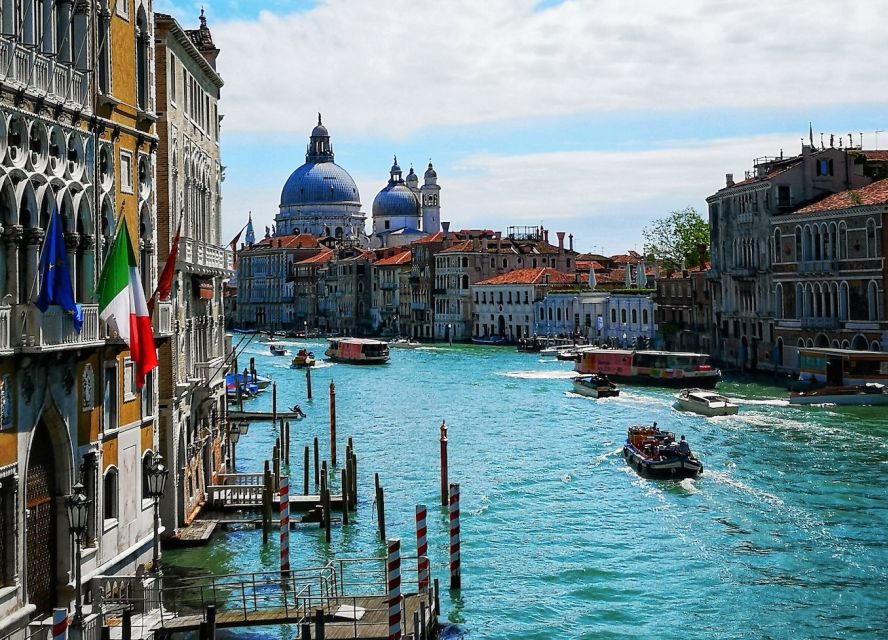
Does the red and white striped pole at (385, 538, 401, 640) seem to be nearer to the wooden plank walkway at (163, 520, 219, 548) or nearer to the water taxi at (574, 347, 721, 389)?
the wooden plank walkway at (163, 520, 219, 548)

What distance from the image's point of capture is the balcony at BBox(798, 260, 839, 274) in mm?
39625

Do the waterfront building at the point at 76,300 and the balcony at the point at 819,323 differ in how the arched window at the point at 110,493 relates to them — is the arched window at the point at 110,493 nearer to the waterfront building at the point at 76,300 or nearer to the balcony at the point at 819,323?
the waterfront building at the point at 76,300

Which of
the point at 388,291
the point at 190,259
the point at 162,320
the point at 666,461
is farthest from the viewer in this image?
the point at 388,291

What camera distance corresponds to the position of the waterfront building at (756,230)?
43906 mm

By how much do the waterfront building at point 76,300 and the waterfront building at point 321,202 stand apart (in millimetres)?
102632

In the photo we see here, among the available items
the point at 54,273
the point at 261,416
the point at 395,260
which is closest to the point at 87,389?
the point at 54,273

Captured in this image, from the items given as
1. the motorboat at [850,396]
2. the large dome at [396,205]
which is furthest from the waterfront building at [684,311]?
the large dome at [396,205]

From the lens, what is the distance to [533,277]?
237 feet

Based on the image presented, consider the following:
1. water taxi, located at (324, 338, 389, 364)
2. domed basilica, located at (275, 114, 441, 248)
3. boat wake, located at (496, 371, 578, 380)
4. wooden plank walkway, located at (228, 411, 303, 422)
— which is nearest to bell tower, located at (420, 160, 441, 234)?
domed basilica, located at (275, 114, 441, 248)

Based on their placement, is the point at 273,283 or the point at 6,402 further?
the point at 273,283

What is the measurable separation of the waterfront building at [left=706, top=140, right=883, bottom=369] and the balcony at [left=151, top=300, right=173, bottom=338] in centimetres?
3256

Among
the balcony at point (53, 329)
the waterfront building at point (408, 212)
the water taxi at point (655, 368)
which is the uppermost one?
the waterfront building at point (408, 212)

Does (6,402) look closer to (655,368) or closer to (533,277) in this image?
(655,368)

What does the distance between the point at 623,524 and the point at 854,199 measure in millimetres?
23027
